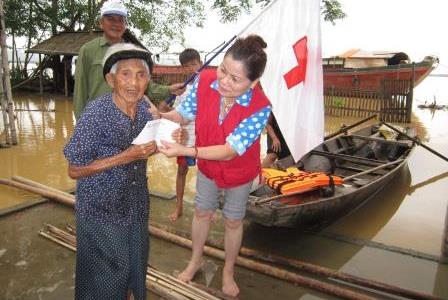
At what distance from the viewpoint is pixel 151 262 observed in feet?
11.8

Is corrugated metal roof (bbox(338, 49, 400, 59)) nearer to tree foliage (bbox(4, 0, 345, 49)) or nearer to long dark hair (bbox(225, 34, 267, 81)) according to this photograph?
tree foliage (bbox(4, 0, 345, 49))

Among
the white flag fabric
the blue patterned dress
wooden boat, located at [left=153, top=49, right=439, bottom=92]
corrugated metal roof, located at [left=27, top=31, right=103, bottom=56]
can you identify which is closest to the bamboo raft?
the blue patterned dress

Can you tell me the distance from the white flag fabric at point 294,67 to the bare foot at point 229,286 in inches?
50.9

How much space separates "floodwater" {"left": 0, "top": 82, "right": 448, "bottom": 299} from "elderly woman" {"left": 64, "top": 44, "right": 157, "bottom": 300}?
1.19 meters

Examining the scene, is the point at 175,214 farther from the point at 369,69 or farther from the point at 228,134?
the point at 369,69

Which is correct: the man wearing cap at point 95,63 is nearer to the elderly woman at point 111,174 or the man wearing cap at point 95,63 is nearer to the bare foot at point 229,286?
the elderly woman at point 111,174

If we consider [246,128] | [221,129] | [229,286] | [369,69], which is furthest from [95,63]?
[369,69]

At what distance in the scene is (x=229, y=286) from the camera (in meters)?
3.11

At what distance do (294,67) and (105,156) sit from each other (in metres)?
2.26

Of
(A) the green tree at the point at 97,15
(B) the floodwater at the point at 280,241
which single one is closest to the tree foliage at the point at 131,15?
(A) the green tree at the point at 97,15

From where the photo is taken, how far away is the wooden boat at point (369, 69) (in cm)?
1854

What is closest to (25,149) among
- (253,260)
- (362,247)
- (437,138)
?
(253,260)

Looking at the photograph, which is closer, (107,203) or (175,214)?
(107,203)

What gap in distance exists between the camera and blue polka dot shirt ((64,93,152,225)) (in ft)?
6.33
